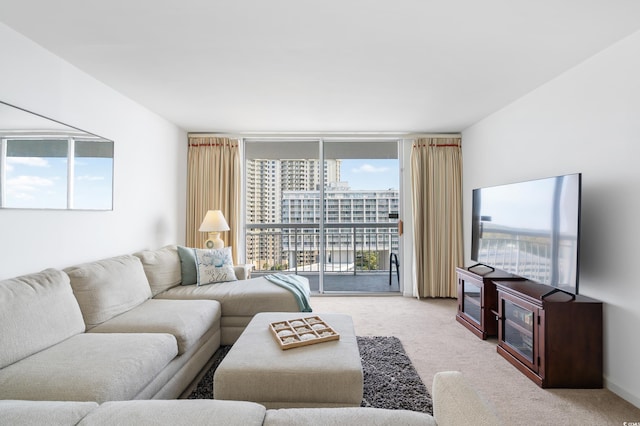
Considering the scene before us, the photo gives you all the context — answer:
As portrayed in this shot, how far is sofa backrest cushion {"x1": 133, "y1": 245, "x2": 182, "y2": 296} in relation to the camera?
3016mm

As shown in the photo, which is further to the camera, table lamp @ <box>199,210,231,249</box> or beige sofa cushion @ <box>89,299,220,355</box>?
table lamp @ <box>199,210,231,249</box>

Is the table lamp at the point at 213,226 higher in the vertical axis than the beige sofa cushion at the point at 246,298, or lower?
higher

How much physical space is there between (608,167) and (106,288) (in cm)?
365

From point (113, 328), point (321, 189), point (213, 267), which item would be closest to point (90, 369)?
point (113, 328)

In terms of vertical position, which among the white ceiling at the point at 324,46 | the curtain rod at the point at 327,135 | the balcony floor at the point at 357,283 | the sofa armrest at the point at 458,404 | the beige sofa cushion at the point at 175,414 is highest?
the white ceiling at the point at 324,46

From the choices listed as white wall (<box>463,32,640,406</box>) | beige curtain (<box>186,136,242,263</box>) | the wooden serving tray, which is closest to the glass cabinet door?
white wall (<box>463,32,640,406</box>)

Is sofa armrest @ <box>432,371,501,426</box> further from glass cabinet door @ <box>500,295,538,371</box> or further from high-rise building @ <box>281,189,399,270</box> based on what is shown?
high-rise building @ <box>281,189,399,270</box>

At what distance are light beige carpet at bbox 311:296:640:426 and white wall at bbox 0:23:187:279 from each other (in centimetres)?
235

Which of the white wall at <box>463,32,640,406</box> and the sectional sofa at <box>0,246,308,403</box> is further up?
the white wall at <box>463,32,640,406</box>

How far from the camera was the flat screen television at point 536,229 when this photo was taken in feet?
7.50

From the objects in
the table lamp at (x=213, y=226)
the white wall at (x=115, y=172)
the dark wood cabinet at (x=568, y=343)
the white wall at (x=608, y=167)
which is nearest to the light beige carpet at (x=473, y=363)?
the dark wood cabinet at (x=568, y=343)

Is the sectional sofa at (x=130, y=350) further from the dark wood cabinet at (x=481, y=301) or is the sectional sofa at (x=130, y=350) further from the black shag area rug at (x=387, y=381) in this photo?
the dark wood cabinet at (x=481, y=301)

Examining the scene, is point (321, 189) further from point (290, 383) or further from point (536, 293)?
point (290, 383)

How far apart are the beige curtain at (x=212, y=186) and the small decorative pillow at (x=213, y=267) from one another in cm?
103
